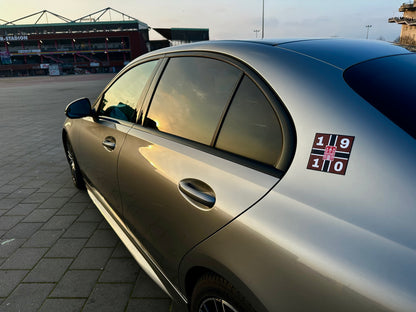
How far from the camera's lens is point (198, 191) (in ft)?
4.47

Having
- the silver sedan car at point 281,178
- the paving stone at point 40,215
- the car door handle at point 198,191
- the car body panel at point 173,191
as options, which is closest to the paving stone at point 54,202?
the paving stone at point 40,215

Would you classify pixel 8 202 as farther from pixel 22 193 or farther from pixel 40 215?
pixel 40 215

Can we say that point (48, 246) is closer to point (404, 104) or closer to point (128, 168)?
point (128, 168)

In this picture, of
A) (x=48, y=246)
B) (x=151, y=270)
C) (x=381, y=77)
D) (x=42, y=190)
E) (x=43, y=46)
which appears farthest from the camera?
(x=43, y=46)

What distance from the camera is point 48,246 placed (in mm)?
2873

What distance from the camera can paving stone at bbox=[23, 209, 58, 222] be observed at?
341cm

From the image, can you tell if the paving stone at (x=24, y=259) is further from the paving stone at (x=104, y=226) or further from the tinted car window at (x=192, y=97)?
the tinted car window at (x=192, y=97)

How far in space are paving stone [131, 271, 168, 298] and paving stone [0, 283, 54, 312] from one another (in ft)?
2.19

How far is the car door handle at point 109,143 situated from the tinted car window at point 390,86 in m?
1.71

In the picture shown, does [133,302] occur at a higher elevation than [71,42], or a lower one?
lower

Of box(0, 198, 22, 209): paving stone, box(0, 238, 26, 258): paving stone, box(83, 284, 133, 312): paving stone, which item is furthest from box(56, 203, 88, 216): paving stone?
box(83, 284, 133, 312): paving stone

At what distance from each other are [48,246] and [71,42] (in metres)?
89.0

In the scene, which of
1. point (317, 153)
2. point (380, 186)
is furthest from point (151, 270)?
point (380, 186)

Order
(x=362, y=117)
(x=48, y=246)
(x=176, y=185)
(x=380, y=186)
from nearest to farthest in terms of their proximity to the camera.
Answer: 1. (x=380, y=186)
2. (x=362, y=117)
3. (x=176, y=185)
4. (x=48, y=246)
